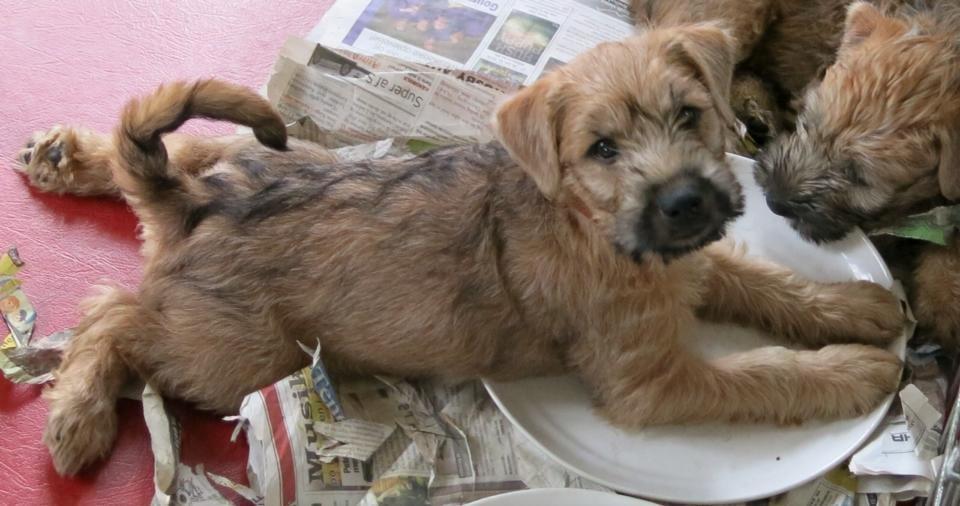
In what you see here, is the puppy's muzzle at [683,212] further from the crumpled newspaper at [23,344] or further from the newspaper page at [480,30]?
the crumpled newspaper at [23,344]

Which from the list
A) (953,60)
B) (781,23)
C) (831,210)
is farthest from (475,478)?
(781,23)

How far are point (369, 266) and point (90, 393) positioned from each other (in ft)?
2.27

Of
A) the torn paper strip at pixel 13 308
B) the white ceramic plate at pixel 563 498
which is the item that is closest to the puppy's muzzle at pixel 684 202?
the white ceramic plate at pixel 563 498

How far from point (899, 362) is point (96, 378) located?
5.56ft

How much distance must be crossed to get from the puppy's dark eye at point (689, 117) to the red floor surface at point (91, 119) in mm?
1216

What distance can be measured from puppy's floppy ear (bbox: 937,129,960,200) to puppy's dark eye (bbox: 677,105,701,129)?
582 mm

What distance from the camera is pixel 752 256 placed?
6.95 ft

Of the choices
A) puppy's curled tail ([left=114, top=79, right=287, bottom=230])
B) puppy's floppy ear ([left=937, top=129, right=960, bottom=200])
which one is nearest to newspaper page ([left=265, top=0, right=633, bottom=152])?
puppy's curled tail ([left=114, top=79, right=287, bottom=230])

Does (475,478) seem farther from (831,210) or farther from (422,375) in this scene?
(831,210)

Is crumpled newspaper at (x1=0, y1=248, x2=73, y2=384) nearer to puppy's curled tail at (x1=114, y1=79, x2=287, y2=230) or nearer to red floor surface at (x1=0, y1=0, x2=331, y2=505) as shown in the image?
red floor surface at (x1=0, y1=0, x2=331, y2=505)

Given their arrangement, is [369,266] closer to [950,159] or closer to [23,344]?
[23,344]

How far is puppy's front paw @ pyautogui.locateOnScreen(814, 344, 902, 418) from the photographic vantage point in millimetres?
1826

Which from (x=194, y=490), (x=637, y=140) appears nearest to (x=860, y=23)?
(x=637, y=140)

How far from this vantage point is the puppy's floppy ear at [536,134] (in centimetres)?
163
